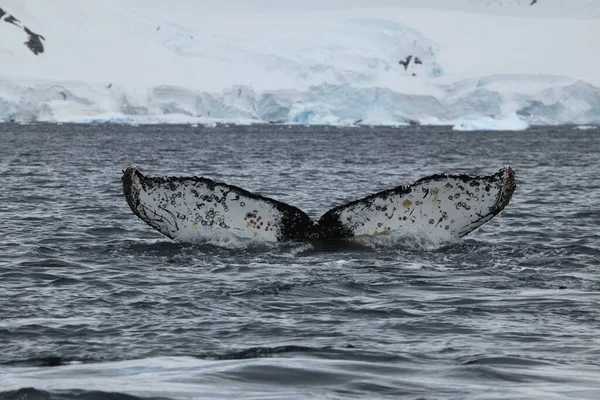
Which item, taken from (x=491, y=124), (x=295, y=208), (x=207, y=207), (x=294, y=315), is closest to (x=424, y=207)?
(x=295, y=208)

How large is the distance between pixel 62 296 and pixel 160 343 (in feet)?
8.03

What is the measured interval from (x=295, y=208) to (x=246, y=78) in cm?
10062

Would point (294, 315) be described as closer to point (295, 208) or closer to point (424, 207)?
point (295, 208)

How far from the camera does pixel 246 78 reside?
4375 inches

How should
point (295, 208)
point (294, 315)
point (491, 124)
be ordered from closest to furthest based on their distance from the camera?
point (294, 315) → point (295, 208) → point (491, 124)

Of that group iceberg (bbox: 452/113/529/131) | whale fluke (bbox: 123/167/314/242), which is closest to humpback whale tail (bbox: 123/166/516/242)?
whale fluke (bbox: 123/167/314/242)

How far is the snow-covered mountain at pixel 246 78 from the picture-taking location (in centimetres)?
10256

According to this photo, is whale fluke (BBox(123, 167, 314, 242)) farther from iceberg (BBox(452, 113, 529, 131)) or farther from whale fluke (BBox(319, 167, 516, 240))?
A: iceberg (BBox(452, 113, 529, 131))

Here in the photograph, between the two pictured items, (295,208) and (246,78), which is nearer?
(295,208)

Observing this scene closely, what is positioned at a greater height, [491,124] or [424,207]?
[491,124]

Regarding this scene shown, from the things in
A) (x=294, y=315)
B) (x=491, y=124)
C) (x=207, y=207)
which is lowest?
(x=294, y=315)

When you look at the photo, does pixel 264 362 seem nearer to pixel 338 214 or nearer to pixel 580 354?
pixel 580 354

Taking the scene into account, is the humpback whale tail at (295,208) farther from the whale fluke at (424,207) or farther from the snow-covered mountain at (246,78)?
the snow-covered mountain at (246,78)

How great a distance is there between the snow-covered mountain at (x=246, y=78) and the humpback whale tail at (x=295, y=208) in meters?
85.5
